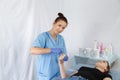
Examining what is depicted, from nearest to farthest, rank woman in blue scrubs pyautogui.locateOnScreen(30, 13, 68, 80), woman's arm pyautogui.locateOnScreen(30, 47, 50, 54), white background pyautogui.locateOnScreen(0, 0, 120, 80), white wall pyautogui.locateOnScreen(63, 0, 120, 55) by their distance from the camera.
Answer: woman's arm pyautogui.locateOnScreen(30, 47, 50, 54) < woman in blue scrubs pyautogui.locateOnScreen(30, 13, 68, 80) < white background pyautogui.locateOnScreen(0, 0, 120, 80) < white wall pyautogui.locateOnScreen(63, 0, 120, 55)

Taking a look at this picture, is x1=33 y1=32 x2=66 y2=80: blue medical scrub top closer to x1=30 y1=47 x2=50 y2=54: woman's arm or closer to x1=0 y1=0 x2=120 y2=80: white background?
x1=30 y1=47 x2=50 y2=54: woman's arm

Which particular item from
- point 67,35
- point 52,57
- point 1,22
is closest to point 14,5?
point 1,22

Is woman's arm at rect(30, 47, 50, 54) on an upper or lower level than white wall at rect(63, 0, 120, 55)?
lower

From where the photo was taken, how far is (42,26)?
2.47 m

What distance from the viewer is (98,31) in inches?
102

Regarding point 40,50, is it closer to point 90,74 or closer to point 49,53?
point 49,53

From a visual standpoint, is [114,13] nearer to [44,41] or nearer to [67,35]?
[67,35]

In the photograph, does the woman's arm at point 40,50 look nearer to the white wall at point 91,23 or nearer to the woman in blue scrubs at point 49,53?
Result: the woman in blue scrubs at point 49,53

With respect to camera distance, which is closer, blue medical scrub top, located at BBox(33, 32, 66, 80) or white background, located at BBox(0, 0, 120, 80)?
blue medical scrub top, located at BBox(33, 32, 66, 80)

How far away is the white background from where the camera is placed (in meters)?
2.03

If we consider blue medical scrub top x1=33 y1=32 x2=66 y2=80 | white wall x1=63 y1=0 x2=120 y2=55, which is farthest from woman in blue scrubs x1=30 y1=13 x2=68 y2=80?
white wall x1=63 y1=0 x2=120 y2=55

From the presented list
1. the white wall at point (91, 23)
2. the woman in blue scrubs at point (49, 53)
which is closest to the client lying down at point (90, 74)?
the woman in blue scrubs at point (49, 53)

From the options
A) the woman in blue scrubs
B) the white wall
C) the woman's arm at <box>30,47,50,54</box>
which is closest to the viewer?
the woman's arm at <box>30,47,50,54</box>

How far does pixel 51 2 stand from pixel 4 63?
103cm
